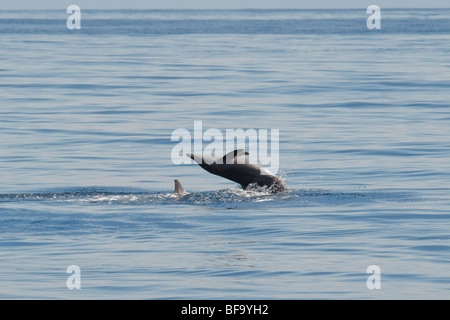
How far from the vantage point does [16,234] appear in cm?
1769

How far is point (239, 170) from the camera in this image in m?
20.7

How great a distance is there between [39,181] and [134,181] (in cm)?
202

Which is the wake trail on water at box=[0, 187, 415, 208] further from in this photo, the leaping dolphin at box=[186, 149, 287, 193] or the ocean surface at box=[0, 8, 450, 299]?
the leaping dolphin at box=[186, 149, 287, 193]

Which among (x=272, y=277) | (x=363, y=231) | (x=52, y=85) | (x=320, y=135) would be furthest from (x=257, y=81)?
(x=272, y=277)

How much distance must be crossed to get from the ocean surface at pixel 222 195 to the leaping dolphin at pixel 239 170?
0.26 metres

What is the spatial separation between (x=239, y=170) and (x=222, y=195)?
681 mm

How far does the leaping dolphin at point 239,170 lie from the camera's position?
67.2ft

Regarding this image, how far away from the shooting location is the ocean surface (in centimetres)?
1484

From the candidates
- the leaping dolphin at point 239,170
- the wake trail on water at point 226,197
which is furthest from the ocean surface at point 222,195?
the leaping dolphin at point 239,170

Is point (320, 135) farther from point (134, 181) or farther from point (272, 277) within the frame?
point (272, 277)

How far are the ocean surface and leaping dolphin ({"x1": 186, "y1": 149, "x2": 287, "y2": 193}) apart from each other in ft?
0.86

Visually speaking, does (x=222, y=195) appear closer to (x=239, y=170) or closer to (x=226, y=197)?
(x=226, y=197)

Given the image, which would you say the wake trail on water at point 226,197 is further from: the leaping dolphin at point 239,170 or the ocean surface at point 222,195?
the leaping dolphin at point 239,170

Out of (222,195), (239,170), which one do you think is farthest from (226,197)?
(239,170)
